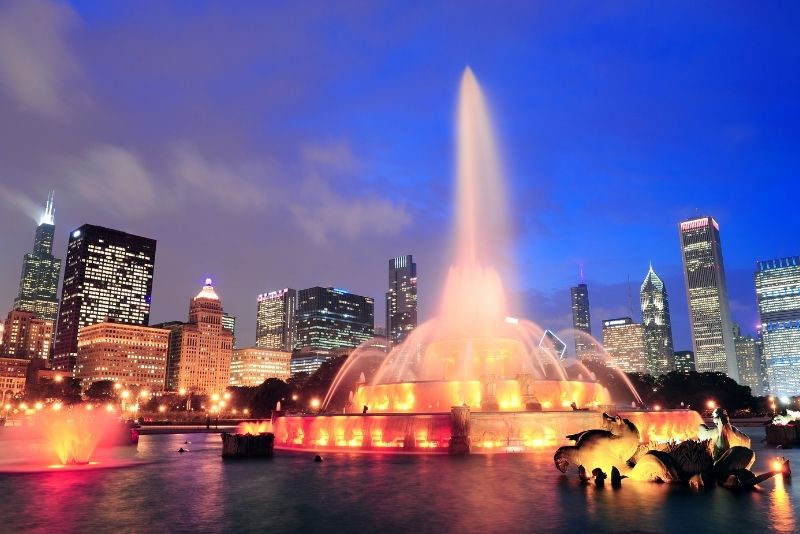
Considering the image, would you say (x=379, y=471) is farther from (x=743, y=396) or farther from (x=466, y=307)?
(x=743, y=396)

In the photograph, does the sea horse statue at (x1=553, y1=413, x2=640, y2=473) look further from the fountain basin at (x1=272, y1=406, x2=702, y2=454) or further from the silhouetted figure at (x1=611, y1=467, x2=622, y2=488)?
the fountain basin at (x1=272, y1=406, x2=702, y2=454)

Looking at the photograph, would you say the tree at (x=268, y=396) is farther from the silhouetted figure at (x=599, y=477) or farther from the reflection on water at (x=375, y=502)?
the silhouetted figure at (x=599, y=477)

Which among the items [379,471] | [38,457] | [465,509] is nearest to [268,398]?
[38,457]

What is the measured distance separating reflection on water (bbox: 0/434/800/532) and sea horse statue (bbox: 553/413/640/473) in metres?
0.95

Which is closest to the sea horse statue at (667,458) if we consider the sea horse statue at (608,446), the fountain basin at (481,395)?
the sea horse statue at (608,446)

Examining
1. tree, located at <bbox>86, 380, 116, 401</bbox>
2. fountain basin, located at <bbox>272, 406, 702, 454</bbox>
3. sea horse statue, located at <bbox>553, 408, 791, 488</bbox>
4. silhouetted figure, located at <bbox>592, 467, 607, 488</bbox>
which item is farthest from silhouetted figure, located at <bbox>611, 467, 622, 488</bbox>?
tree, located at <bbox>86, 380, 116, 401</bbox>

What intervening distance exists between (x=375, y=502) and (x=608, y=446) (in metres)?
8.51

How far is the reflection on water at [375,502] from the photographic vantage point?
44.1 ft

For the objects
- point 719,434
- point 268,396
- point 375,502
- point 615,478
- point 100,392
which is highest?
point 100,392

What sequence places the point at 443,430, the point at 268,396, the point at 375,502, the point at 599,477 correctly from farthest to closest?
the point at 268,396
the point at 443,430
the point at 599,477
the point at 375,502

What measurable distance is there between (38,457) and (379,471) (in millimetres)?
19968

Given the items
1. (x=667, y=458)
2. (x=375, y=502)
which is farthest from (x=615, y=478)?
(x=375, y=502)

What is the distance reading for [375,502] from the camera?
54.1 feet

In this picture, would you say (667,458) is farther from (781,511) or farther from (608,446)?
(781,511)
